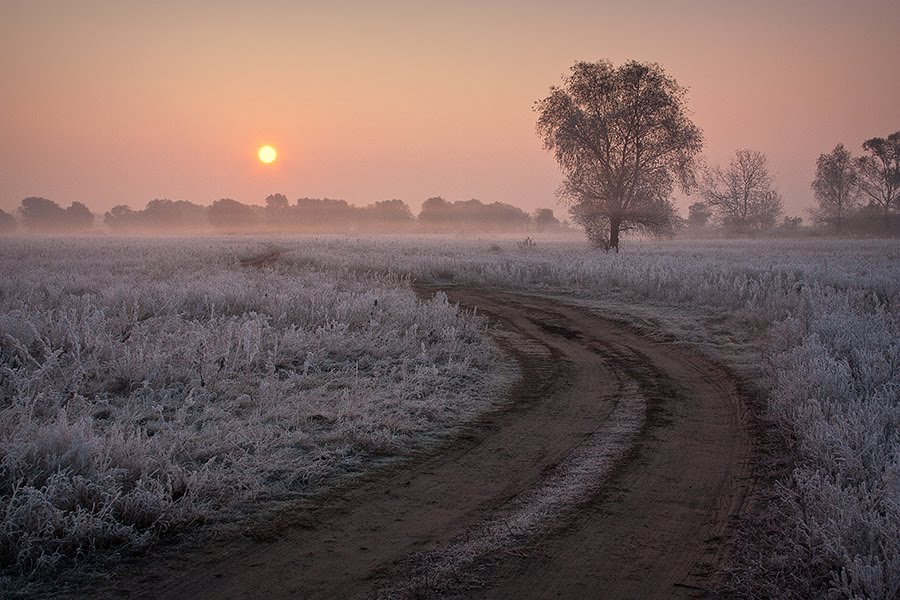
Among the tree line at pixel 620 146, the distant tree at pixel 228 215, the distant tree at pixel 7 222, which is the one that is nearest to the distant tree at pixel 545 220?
the distant tree at pixel 228 215

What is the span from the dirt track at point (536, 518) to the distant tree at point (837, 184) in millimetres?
80371

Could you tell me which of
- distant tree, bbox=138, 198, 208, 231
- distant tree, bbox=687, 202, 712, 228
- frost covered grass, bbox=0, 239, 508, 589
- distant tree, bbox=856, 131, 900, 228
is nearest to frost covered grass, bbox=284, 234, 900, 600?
frost covered grass, bbox=0, 239, 508, 589

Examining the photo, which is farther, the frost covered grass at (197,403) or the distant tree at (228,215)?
the distant tree at (228,215)

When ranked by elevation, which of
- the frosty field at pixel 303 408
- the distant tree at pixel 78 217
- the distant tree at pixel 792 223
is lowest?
the frosty field at pixel 303 408

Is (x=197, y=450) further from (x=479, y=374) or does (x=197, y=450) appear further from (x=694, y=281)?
A: (x=694, y=281)

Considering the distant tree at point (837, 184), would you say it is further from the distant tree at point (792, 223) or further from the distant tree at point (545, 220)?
the distant tree at point (545, 220)

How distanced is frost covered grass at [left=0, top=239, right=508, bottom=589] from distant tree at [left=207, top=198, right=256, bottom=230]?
139 metres

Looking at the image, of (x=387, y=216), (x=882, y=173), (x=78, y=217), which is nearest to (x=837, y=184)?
(x=882, y=173)

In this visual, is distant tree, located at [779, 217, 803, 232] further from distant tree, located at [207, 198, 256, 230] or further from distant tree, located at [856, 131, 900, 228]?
distant tree, located at [207, 198, 256, 230]

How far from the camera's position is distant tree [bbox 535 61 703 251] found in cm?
3334

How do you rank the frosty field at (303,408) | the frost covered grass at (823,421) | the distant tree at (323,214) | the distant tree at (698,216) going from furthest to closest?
the distant tree at (323,214)
the distant tree at (698,216)
the frosty field at (303,408)
the frost covered grass at (823,421)

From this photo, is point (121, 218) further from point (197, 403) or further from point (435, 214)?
point (197, 403)

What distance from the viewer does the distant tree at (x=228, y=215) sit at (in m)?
143

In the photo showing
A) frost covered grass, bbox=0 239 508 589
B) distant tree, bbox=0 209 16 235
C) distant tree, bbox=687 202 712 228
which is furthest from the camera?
distant tree, bbox=0 209 16 235
